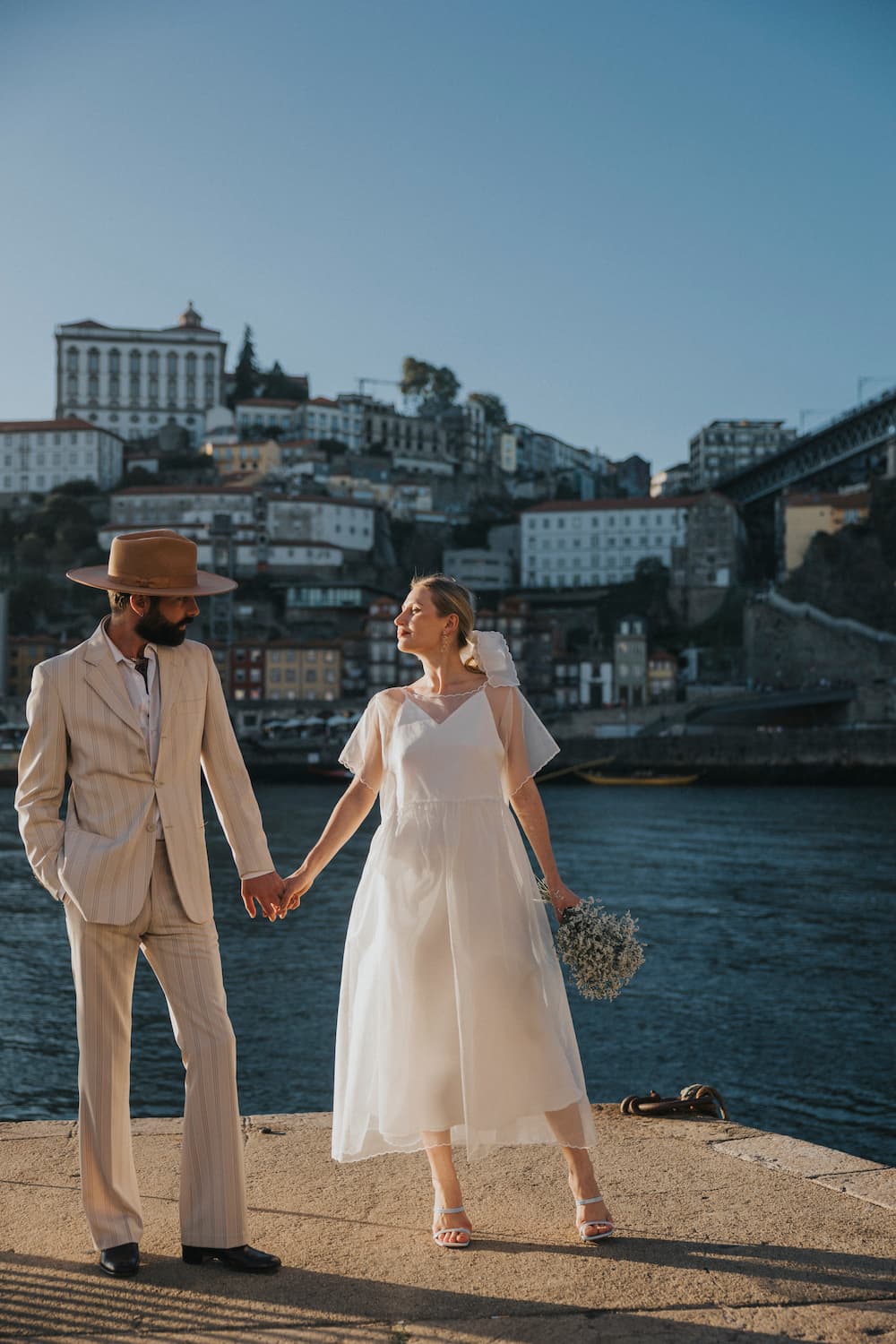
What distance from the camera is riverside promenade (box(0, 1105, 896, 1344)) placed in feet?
8.09

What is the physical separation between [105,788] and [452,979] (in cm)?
86

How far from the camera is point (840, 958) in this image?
16547 mm

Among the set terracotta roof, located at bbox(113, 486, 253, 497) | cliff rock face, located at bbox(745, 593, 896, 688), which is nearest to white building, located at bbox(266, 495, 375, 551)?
terracotta roof, located at bbox(113, 486, 253, 497)

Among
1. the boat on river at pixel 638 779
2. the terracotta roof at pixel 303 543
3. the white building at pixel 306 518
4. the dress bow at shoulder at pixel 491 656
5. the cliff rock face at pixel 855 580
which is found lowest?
Answer: the boat on river at pixel 638 779

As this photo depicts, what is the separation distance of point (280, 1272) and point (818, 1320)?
3.43ft

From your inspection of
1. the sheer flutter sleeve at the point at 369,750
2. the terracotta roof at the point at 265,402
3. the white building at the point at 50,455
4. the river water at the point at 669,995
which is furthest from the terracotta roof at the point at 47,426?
the sheer flutter sleeve at the point at 369,750

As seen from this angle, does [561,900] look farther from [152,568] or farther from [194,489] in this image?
[194,489]

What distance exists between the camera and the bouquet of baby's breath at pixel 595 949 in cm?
321

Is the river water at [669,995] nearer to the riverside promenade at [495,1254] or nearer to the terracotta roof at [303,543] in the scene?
the riverside promenade at [495,1254]

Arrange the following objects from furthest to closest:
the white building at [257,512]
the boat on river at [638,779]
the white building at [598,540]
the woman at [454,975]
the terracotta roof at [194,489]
Result: the white building at [598,540], the terracotta roof at [194,489], the white building at [257,512], the boat on river at [638,779], the woman at [454,975]

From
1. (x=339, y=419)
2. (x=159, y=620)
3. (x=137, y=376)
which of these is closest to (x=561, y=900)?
(x=159, y=620)

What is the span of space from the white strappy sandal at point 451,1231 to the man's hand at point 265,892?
2.40 ft

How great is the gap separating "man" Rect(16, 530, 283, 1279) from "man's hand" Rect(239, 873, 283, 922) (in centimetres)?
16

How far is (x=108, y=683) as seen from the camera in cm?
288
